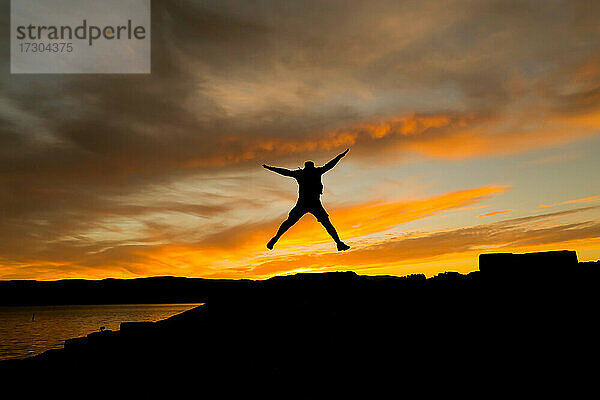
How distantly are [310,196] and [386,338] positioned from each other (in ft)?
15.5

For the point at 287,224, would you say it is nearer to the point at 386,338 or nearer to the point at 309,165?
the point at 309,165

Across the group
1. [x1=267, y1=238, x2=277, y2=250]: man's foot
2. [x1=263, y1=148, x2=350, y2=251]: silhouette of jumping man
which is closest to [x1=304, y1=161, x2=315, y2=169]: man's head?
[x1=263, y1=148, x2=350, y2=251]: silhouette of jumping man

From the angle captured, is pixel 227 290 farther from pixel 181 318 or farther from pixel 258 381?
pixel 258 381

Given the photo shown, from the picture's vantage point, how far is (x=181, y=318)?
47.8ft

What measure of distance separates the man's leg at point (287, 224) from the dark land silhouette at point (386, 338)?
1.38 m

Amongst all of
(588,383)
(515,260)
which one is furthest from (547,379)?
(515,260)

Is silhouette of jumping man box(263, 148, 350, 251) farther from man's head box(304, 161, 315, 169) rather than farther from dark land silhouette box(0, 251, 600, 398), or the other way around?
dark land silhouette box(0, 251, 600, 398)

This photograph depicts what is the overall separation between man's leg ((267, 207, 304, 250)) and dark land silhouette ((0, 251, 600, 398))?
1.38m

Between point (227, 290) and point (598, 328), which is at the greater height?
point (227, 290)

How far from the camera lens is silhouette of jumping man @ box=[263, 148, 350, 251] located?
1320 centimetres

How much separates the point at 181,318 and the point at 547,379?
10.5 meters

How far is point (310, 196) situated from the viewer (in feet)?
43.3

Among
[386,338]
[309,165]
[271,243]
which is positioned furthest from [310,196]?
[386,338]

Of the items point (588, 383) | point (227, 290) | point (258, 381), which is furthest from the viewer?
point (227, 290)
